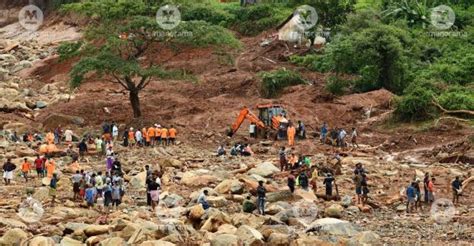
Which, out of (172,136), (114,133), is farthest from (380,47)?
(114,133)

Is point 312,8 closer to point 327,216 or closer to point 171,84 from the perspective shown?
point 171,84

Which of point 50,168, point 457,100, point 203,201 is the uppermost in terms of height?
point 457,100

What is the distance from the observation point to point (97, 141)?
28797 mm

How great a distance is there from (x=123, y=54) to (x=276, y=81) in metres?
8.30

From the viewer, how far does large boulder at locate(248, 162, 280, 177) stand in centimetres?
2384

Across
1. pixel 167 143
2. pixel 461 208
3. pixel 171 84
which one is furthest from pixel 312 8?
pixel 461 208

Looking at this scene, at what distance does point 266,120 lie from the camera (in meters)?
30.8

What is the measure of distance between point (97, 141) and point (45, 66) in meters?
25.9

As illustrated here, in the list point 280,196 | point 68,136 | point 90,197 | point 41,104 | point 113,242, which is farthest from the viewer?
point 41,104

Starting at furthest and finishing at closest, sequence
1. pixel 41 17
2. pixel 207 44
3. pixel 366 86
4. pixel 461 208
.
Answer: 1. pixel 41 17
2. pixel 366 86
3. pixel 207 44
4. pixel 461 208

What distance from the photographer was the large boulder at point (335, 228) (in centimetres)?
1708

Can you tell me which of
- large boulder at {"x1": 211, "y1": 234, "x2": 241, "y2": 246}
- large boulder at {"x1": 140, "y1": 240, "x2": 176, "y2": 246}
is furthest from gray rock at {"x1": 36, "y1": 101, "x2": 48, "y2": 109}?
large boulder at {"x1": 140, "y1": 240, "x2": 176, "y2": 246}

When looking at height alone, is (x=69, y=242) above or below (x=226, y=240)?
below

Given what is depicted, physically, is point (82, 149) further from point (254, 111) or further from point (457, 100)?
point (457, 100)
